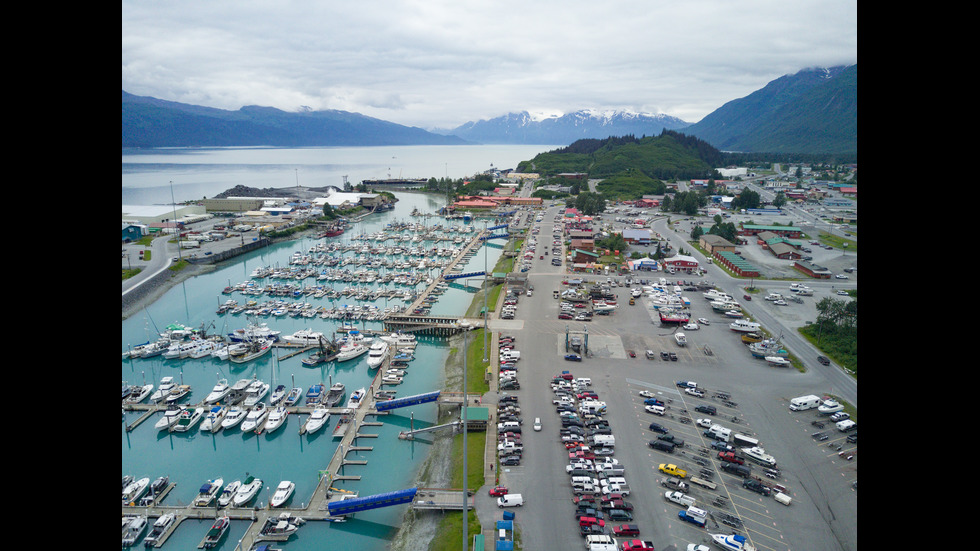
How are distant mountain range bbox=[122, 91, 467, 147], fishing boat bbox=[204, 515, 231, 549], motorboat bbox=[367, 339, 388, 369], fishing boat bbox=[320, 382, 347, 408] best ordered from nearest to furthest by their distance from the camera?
fishing boat bbox=[204, 515, 231, 549]
fishing boat bbox=[320, 382, 347, 408]
motorboat bbox=[367, 339, 388, 369]
distant mountain range bbox=[122, 91, 467, 147]

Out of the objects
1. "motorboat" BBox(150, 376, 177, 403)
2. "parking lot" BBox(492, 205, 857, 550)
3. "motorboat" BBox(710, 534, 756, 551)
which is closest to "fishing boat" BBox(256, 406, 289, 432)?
"motorboat" BBox(150, 376, 177, 403)

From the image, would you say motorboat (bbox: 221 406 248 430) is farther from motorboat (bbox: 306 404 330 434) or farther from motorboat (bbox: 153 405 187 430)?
motorboat (bbox: 306 404 330 434)

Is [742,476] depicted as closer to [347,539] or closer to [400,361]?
[347,539]

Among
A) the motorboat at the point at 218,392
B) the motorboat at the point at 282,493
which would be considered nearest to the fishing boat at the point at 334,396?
the motorboat at the point at 218,392

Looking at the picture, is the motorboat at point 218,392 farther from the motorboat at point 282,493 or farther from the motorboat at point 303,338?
the motorboat at point 282,493

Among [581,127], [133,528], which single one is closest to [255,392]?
[133,528]
